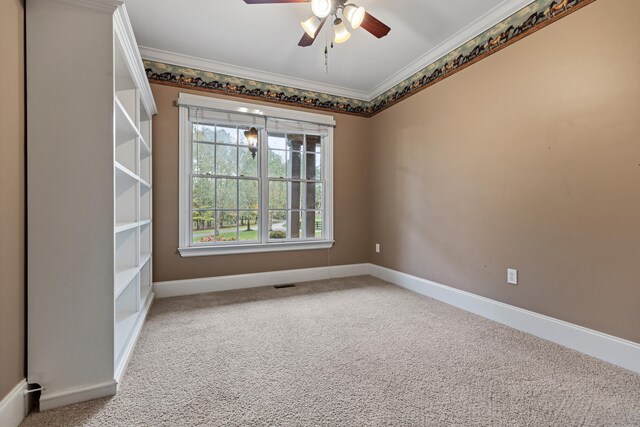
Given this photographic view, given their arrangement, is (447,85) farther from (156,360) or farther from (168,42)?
(156,360)

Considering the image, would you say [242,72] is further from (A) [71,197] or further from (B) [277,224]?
(A) [71,197]

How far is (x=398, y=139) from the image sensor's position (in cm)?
362

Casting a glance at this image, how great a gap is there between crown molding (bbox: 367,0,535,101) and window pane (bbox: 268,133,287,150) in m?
1.50

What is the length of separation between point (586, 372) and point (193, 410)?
2207 millimetres

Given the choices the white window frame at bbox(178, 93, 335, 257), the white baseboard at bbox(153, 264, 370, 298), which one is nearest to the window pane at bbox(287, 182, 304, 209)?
the white window frame at bbox(178, 93, 335, 257)

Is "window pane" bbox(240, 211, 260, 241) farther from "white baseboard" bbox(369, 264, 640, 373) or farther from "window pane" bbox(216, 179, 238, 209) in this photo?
"white baseboard" bbox(369, 264, 640, 373)

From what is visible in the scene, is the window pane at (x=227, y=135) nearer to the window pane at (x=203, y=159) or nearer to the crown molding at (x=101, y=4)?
the window pane at (x=203, y=159)

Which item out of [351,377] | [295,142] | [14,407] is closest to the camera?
[14,407]

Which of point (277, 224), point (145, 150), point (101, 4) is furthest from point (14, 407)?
point (277, 224)

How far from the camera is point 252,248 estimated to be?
11.6 ft

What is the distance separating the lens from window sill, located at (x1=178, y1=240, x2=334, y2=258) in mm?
3219

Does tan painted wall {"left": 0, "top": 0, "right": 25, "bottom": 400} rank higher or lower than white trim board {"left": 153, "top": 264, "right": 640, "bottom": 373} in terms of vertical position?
higher

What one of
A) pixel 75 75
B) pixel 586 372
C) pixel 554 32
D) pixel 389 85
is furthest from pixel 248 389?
pixel 389 85

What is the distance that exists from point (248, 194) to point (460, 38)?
2.81 metres
